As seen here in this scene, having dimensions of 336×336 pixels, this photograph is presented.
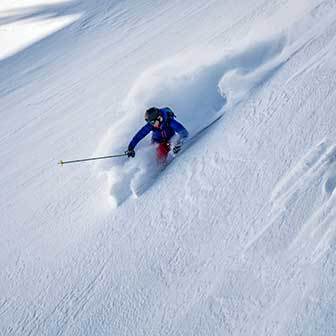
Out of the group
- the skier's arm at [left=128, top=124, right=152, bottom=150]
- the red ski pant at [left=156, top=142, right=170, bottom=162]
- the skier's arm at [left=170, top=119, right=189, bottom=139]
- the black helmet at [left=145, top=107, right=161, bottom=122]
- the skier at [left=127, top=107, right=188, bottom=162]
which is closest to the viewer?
the black helmet at [left=145, top=107, right=161, bottom=122]

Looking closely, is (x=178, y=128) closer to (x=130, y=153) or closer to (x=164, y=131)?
(x=164, y=131)

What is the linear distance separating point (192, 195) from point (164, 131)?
96 centimetres

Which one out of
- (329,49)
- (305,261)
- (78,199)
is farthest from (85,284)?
(329,49)

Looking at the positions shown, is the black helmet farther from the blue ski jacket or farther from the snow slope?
the snow slope

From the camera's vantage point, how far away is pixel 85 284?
5.93 m

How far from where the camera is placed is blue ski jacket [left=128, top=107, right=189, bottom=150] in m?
6.66

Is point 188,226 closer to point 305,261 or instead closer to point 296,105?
point 305,261

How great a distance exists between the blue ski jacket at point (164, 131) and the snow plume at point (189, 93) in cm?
26

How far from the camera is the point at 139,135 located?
682cm

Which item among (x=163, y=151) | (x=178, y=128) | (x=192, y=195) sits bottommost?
(x=192, y=195)

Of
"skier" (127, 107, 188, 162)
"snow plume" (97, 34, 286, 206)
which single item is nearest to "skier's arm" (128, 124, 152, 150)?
"skier" (127, 107, 188, 162)

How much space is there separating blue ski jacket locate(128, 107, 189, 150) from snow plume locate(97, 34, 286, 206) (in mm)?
258

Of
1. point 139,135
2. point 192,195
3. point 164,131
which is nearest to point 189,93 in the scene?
point 164,131

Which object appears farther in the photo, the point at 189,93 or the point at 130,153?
the point at 189,93
